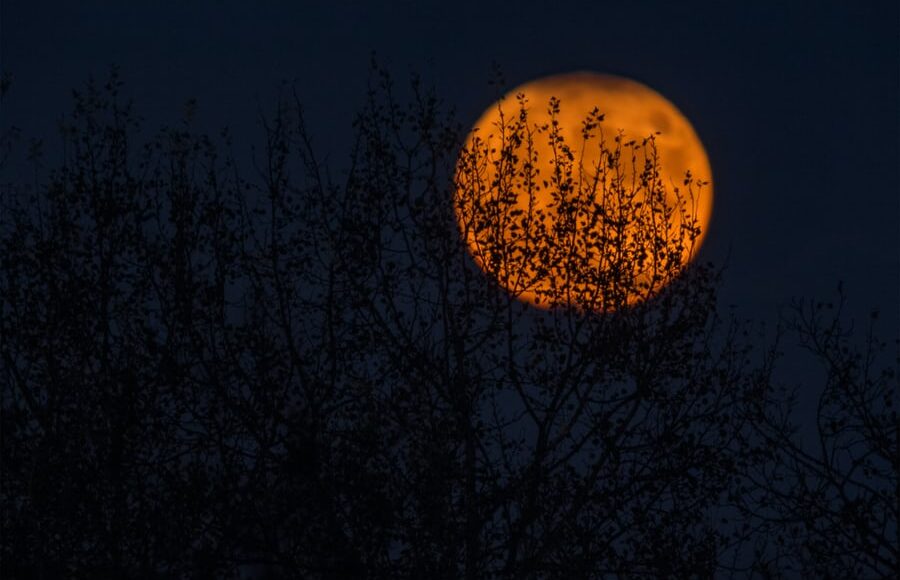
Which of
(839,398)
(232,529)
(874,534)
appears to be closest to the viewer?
(232,529)

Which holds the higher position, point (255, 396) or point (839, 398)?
point (839, 398)

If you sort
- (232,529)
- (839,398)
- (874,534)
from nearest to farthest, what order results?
(232,529) < (874,534) < (839,398)

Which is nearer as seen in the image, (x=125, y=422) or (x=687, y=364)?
(x=125, y=422)

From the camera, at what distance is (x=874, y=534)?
1620 cm

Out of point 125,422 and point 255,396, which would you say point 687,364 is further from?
point 125,422

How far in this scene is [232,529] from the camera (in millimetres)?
14961

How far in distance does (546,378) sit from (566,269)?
1420mm

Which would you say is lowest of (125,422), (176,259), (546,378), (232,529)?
(232,529)

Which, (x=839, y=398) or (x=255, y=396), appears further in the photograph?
(x=839, y=398)

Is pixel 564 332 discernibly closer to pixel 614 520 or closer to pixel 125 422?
pixel 614 520

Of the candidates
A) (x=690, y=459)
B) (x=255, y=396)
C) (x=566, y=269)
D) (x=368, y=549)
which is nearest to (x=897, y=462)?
(x=690, y=459)

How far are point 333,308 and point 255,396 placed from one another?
1.65 m

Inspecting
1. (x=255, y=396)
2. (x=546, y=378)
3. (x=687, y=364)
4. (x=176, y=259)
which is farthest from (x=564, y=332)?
(x=176, y=259)

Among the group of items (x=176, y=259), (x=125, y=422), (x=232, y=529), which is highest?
(x=176, y=259)
